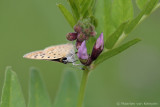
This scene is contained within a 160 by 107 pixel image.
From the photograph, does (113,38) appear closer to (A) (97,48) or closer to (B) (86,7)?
(A) (97,48)

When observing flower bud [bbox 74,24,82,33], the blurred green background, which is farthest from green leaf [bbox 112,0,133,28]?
the blurred green background

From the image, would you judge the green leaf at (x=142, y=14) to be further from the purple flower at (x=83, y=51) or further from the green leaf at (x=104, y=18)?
the purple flower at (x=83, y=51)

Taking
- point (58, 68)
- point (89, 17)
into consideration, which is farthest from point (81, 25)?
point (58, 68)

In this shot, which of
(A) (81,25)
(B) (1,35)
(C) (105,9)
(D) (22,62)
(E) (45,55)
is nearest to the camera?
(A) (81,25)

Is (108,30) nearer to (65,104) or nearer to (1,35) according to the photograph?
(65,104)

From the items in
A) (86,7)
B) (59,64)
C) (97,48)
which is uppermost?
(86,7)

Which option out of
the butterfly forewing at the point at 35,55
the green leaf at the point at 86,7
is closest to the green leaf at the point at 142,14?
the green leaf at the point at 86,7

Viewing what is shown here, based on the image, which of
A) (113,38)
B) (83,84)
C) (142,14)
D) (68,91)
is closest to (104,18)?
(113,38)
